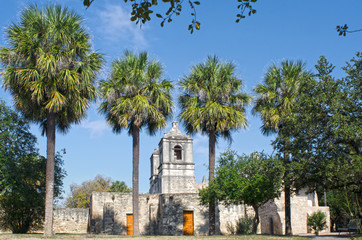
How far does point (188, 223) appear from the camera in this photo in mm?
22672

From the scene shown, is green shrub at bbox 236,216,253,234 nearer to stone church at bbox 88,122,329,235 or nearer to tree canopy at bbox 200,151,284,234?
stone church at bbox 88,122,329,235

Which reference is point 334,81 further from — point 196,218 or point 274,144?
point 196,218

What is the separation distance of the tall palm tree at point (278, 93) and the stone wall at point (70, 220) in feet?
48.8

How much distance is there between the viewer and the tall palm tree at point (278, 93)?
20.7 meters

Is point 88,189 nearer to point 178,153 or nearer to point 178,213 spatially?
point 178,153

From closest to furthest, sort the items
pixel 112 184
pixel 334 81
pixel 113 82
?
pixel 334 81, pixel 113 82, pixel 112 184

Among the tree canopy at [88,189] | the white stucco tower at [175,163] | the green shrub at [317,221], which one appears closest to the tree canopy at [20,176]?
the green shrub at [317,221]

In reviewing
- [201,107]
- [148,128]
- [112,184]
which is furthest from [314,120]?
[112,184]

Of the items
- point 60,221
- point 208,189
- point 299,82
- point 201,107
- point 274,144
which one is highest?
point 299,82

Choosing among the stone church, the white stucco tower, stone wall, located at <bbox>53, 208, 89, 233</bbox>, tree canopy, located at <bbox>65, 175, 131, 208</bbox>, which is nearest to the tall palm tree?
the stone church

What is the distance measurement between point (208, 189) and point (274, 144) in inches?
156

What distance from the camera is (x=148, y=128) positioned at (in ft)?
64.7

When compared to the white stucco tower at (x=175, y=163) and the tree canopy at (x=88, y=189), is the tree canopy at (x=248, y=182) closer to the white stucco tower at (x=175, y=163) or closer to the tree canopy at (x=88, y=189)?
the white stucco tower at (x=175, y=163)

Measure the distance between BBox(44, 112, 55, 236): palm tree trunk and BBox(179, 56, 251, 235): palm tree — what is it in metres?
6.85
